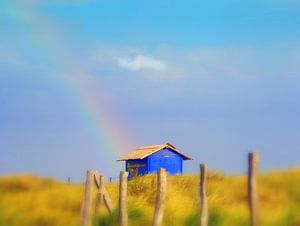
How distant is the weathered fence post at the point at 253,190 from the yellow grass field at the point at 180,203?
8.38 feet

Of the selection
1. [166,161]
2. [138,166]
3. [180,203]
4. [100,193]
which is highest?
[166,161]

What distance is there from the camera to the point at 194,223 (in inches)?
670

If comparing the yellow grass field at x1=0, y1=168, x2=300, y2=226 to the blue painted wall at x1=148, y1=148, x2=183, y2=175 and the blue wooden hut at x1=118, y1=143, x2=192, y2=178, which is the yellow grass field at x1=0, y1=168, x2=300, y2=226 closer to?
the blue wooden hut at x1=118, y1=143, x2=192, y2=178

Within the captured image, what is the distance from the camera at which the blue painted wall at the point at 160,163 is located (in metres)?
37.6

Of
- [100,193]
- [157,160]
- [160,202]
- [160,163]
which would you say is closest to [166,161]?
[160,163]

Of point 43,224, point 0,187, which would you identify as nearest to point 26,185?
point 0,187

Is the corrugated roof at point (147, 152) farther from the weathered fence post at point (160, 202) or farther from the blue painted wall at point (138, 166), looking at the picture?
the weathered fence post at point (160, 202)

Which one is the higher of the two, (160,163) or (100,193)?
(160,163)

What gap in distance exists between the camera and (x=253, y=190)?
1434 cm

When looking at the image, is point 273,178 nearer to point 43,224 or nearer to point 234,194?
point 234,194

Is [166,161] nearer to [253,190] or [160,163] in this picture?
[160,163]

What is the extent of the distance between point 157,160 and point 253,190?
23.6 meters

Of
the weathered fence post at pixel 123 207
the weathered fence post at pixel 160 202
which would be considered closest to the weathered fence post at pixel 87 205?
the weathered fence post at pixel 123 207

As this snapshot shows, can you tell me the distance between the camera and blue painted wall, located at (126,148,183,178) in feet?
123
